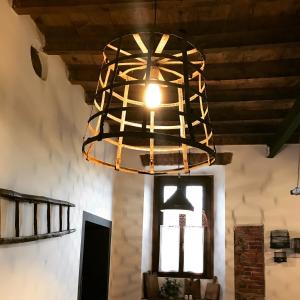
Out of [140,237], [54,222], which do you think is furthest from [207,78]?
[140,237]

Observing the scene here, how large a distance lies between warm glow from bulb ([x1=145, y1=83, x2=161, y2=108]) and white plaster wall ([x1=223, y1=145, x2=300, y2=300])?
3.99 metres

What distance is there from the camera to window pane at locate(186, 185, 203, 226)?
6.20m

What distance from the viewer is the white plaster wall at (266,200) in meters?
5.14

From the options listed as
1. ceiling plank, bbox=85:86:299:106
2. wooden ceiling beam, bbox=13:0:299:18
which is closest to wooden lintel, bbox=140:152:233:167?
ceiling plank, bbox=85:86:299:106

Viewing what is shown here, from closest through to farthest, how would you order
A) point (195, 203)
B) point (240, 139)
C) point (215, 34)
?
point (215, 34) → point (240, 139) → point (195, 203)

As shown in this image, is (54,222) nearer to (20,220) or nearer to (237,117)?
(20,220)

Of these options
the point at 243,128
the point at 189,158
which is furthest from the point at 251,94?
the point at 189,158

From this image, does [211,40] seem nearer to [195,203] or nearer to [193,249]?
[195,203]

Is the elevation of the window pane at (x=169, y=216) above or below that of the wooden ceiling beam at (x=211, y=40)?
below

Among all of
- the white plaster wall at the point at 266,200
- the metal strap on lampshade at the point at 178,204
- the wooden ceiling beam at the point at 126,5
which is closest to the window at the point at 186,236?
the white plaster wall at the point at 266,200

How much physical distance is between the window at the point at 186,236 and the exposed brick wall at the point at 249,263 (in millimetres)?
791

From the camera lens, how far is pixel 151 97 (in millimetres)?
1638

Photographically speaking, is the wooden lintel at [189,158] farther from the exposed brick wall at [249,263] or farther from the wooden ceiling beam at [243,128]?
the exposed brick wall at [249,263]

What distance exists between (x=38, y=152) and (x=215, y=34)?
5.11 feet
